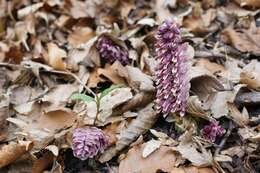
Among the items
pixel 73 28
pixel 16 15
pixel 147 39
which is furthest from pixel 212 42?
pixel 16 15

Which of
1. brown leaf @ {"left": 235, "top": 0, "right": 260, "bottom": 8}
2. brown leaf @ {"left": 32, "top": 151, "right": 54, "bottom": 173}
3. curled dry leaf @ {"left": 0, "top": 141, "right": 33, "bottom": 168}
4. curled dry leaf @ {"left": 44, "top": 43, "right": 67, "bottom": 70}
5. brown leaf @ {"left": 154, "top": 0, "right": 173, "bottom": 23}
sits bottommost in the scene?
brown leaf @ {"left": 32, "top": 151, "right": 54, "bottom": 173}

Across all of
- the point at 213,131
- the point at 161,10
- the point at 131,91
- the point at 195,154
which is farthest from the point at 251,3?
the point at 195,154

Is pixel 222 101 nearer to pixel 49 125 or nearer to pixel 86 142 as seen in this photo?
pixel 86 142

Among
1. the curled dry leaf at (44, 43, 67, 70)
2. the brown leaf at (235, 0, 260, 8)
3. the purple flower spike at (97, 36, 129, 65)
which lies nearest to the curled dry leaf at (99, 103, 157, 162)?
the purple flower spike at (97, 36, 129, 65)

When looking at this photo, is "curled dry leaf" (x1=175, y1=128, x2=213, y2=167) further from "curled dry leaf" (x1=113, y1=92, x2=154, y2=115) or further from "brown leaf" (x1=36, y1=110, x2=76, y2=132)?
"brown leaf" (x1=36, y1=110, x2=76, y2=132)

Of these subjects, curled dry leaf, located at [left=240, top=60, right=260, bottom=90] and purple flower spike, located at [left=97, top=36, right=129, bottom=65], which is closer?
curled dry leaf, located at [left=240, top=60, right=260, bottom=90]

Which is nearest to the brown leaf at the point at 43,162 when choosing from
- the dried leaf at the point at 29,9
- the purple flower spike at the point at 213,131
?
the purple flower spike at the point at 213,131

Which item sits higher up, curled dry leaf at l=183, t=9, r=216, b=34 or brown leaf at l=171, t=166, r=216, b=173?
curled dry leaf at l=183, t=9, r=216, b=34
